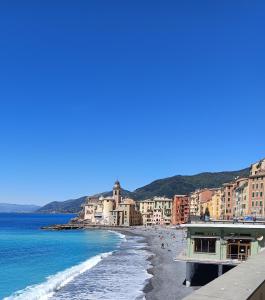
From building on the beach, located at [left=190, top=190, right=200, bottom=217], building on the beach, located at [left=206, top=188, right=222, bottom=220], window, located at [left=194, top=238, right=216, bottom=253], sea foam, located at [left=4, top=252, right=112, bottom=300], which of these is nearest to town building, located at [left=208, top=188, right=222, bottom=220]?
building on the beach, located at [left=206, top=188, right=222, bottom=220]

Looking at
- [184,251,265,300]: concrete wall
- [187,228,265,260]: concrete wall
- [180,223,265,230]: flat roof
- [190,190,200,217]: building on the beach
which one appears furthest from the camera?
[190,190,200,217]: building on the beach

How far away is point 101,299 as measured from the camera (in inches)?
1535

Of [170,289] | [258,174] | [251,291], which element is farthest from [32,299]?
[258,174]

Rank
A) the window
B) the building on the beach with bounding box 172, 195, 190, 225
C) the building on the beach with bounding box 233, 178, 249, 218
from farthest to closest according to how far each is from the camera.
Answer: the building on the beach with bounding box 172, 195, 190, 225
the building on the beach with bounding box 233, 178, 249, 218
the window

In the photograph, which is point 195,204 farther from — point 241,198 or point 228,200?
point 241,198

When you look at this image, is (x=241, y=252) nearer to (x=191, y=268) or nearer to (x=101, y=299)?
(x=191, y=268)

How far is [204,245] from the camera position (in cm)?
3931

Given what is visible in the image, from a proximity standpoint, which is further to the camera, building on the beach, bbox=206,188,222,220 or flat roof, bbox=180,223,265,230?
building on the beach, bbox=206,188,222,220

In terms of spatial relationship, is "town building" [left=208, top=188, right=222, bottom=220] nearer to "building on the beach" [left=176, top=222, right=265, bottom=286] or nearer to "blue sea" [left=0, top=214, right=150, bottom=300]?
"blue sea" [left=0, top=214, right=150, bottom=300]

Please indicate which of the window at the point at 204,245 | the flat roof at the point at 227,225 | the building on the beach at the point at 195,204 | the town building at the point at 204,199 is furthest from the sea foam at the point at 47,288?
the building on the beach at the point at 195,204

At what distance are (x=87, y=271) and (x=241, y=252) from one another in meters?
27.2

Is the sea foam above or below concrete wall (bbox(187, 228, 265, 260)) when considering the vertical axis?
below

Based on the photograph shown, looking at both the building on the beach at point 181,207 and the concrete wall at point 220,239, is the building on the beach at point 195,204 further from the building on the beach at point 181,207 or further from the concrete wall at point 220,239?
the concrete wall at point 220,239

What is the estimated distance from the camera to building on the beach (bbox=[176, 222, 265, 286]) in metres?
37.3
